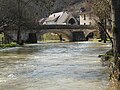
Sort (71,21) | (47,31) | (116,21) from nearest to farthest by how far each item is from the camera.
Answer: (116,21), (47,31), (71,21)

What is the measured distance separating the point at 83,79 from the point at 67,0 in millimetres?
158077

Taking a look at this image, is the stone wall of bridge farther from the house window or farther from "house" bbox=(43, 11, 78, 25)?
the house window

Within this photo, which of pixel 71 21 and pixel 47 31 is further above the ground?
pixel 71 21

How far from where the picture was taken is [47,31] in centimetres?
10225

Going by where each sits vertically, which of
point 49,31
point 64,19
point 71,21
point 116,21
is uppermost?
point 64,19

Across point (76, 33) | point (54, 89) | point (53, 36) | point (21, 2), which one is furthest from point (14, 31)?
point (54, 89)

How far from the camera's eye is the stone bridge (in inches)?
3563

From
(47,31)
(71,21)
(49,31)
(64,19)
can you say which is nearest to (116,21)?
(47,31)

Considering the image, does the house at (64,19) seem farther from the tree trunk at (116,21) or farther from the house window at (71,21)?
the tree trunk at (116,21)

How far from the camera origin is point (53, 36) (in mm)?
126938

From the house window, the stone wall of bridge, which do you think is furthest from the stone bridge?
the house window

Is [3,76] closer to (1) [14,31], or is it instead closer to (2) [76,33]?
(1) [14,31]

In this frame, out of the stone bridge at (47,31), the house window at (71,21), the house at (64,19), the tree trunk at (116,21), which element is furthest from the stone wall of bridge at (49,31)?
the tree trunk at (116,21)

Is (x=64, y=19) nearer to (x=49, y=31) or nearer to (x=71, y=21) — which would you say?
(x=71, y=21)
